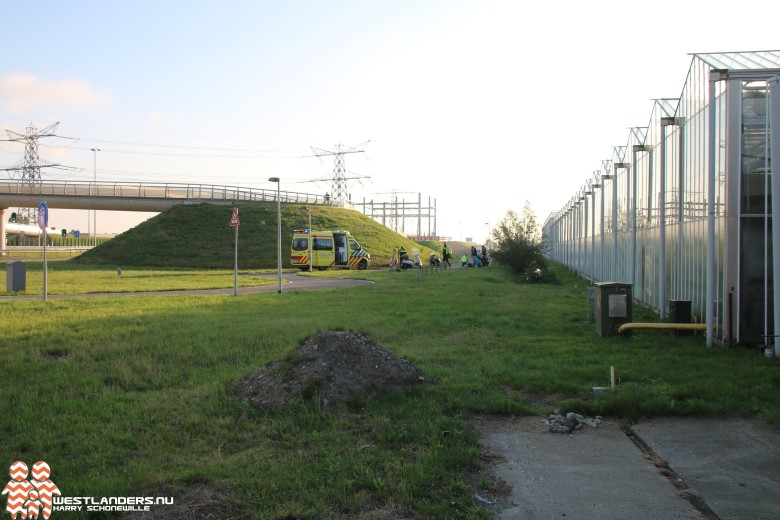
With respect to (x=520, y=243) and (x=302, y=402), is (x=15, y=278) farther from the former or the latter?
(x=520, y=243)

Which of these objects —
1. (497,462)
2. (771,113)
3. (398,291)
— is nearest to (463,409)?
(497,462)

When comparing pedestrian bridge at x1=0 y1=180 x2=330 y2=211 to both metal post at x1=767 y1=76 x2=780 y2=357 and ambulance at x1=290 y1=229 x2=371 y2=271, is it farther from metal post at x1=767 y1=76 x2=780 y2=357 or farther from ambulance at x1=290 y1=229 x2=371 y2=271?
metal post at x1=767 y1=76 x2=780 y2=357

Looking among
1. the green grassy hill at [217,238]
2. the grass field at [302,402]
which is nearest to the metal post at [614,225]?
the grass field at [302,402]

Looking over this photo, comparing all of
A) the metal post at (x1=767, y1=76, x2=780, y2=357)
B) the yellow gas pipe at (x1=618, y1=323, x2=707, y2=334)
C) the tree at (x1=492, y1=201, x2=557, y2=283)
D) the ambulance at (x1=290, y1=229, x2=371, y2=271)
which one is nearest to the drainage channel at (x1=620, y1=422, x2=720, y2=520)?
the metal post at (x1=767, y1=76, x2=780, y2=357)

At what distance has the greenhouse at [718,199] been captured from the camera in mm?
10438

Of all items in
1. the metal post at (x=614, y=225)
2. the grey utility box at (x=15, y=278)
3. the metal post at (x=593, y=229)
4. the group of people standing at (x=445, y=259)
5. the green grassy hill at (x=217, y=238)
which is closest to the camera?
the grey utility box at (x=15, y=278)

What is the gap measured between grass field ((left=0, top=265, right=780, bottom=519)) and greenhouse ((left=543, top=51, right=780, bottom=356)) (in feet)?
3.49

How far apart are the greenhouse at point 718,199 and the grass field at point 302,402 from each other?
1065 mm

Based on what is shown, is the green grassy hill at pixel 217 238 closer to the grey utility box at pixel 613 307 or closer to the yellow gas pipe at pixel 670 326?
the grey utility box at pixel 613 307

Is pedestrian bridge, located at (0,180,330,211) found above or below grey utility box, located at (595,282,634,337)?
above

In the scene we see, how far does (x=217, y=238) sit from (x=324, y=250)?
49.0ft

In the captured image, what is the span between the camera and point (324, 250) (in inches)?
1766

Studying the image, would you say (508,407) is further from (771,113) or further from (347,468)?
(771,113)

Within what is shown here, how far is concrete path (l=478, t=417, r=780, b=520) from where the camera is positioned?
176 inches
